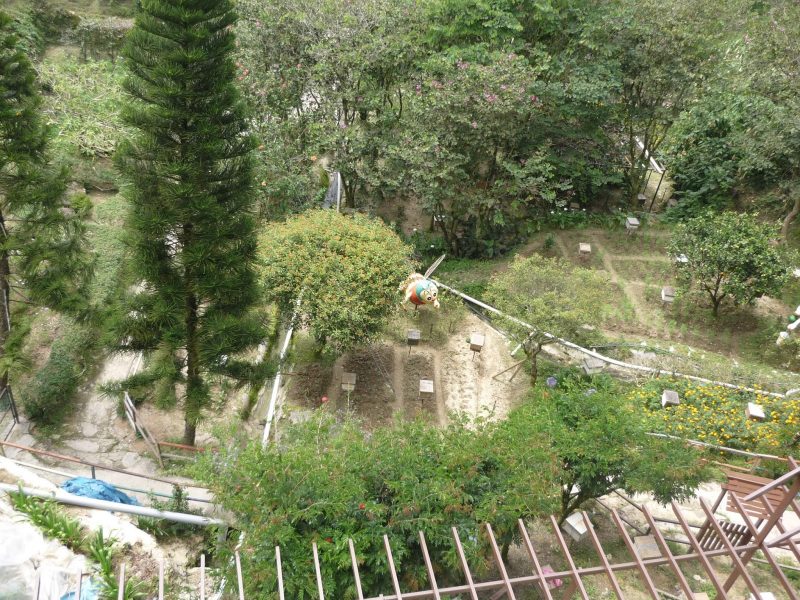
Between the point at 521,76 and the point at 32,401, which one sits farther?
the point at 521,76

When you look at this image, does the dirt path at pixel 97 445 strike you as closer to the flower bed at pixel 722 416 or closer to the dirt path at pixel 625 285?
the flower bed at pixel 722 416

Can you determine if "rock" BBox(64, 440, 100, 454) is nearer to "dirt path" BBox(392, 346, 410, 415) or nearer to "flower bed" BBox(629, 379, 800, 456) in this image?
"dirt path" BBox(392, 346, 410, 415)

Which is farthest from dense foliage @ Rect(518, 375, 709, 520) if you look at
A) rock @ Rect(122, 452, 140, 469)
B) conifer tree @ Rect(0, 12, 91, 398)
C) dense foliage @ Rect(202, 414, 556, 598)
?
conifer tree @ Rect(0, 12, 91, 398)

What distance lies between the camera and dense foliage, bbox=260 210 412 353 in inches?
458

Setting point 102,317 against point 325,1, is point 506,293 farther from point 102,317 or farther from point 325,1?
point 325,1

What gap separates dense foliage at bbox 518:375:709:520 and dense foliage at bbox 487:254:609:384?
113 inches

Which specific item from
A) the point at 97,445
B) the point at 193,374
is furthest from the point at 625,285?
the point at 97,445

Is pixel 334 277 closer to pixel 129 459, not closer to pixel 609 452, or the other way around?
pixel 129 459

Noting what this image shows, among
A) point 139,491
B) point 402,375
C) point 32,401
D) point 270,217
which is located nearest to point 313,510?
point 139,491

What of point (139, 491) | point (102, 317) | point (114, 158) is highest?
point (114, 158)

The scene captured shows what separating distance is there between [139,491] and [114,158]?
4.89 meters

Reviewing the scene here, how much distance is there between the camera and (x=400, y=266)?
499 inches

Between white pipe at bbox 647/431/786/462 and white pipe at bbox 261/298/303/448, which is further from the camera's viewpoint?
white pipe at bbox 261/298/303/448

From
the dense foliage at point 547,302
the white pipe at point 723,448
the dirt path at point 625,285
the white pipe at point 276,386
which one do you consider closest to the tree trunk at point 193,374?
the white pipe at point 276,386
